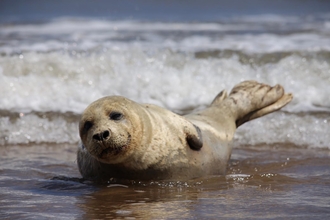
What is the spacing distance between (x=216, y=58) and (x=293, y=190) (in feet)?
16.6

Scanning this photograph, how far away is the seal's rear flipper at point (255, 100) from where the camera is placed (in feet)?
19.2

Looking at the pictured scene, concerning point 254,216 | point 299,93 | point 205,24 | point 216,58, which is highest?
point 205,24

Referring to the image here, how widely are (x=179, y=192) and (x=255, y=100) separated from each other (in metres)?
1.71

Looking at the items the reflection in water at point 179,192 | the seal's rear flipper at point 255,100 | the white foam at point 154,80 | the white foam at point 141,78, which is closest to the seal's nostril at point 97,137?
the reflection in water at point 179,192

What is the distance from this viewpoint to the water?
4188 millimetres

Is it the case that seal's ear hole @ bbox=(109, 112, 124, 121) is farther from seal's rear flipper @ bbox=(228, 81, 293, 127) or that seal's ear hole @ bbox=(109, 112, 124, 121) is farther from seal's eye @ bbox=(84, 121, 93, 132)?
seal's rear flipper @ bbox=(228, 81, 293, 127)

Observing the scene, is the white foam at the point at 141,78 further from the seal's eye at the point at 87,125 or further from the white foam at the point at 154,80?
the seal's eye at the point at 87,125

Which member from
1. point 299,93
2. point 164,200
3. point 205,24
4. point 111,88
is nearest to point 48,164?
point 164,200

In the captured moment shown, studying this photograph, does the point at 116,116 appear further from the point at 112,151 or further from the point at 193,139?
the point at 193,139

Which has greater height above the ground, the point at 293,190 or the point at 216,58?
→ the point at 216,58

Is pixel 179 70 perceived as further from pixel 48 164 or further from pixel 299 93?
pixel 48 164

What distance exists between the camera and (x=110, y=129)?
14.0ft

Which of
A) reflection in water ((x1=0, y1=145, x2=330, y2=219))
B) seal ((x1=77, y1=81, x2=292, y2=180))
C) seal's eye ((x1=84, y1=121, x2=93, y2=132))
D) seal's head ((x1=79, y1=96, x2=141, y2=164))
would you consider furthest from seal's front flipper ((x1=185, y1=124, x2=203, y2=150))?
seal's eye ((x1=84, y1=121, x2=93, y2=132))

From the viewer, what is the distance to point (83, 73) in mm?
8734
